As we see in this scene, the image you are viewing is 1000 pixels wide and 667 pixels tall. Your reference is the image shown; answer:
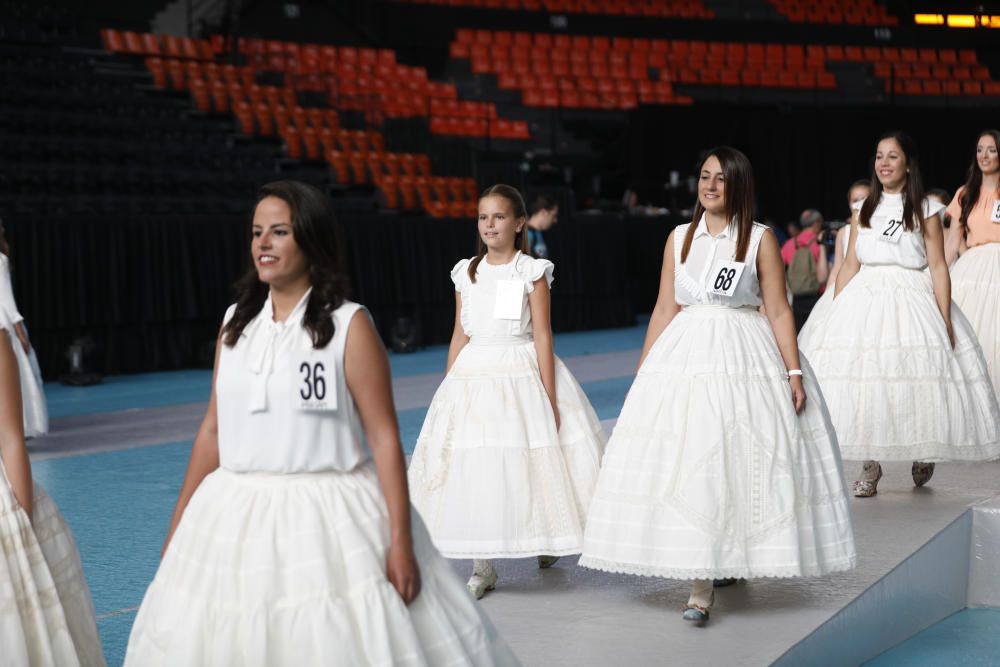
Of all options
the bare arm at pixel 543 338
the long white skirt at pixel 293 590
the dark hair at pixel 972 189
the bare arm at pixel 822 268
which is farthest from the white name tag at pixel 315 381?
the bare arm at pixel 822 268

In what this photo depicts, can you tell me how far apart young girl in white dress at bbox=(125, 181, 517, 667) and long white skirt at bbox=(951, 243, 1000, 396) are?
5.85 m

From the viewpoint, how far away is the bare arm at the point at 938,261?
6168 mm

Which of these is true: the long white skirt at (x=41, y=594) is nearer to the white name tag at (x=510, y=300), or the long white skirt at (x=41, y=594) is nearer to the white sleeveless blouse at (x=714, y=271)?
the white name tag at (x=510, y=300)

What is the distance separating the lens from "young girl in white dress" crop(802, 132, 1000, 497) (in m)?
6.21

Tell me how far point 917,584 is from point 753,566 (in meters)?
1.45

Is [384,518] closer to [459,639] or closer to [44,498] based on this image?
[459,639]

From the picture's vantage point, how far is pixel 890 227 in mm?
6277

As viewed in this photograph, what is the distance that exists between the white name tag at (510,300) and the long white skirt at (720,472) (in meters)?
0.63

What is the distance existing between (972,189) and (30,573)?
247 inches

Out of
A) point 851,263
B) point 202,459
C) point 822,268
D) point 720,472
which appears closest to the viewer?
point 202,459

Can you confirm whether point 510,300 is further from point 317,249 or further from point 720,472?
point 317,249

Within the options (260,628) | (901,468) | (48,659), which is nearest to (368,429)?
(260,628)

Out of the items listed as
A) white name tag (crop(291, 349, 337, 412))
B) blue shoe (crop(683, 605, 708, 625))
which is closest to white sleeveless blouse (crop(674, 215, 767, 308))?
blue shoe (crop(683, 605, 708, 625))

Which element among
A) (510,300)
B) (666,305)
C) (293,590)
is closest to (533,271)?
(510,300)
